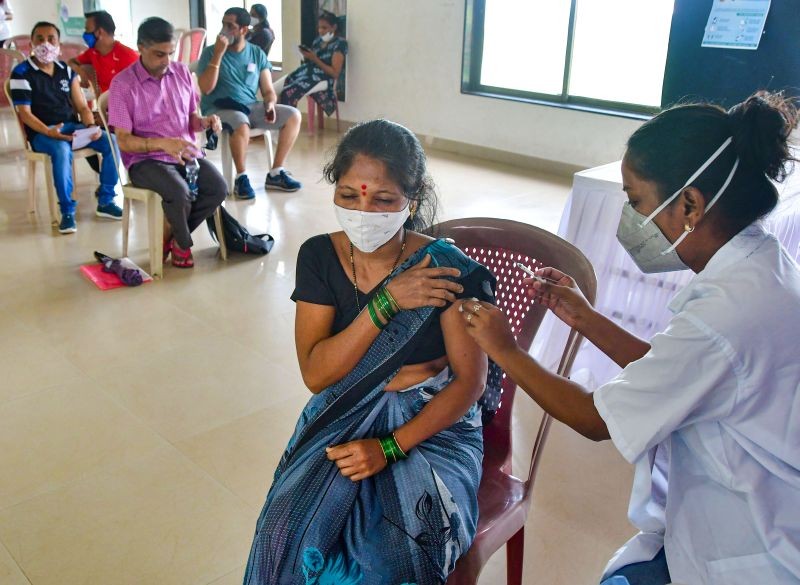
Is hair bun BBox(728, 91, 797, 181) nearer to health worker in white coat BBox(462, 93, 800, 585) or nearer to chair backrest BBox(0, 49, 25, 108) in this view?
health worker in white coat BBox(462, 93, 800, 585)

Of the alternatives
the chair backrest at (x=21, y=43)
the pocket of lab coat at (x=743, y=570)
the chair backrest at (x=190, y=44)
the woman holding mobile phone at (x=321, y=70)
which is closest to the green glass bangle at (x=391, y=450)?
the pocket of lab coat at (x=743, y=570)

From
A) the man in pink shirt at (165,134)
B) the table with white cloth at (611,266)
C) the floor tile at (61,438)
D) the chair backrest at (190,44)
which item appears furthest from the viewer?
the chair backrest at (190,44)

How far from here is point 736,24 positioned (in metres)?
2.52

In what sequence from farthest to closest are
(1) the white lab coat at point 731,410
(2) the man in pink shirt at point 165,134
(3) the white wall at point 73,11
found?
(3) the white wall at point 73,11 < (2) the man in pink shirt at point 165,134 < (1) the white lab coat at point 731,410

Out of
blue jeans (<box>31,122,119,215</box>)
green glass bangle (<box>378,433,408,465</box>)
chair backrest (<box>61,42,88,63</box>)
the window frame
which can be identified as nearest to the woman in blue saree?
green glass bangle (<box>378,433,408,465</box>)

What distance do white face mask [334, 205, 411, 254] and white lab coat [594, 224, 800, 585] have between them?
0.59 metres

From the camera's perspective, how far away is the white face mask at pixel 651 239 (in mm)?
1143

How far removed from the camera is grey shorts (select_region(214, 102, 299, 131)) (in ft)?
17.3

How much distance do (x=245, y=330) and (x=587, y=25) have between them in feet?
15.1

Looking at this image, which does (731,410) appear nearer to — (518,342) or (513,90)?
(518,342)

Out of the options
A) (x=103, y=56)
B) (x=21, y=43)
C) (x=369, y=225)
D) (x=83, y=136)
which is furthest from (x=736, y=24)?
(x=21, y=43)

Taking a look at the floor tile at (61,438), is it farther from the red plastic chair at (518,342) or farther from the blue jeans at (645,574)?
the blue jeans at (645,574)

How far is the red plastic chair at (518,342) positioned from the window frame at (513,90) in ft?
15.3

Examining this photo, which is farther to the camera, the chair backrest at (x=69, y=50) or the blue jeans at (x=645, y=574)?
the chair backrest at (x=69, y=50)
